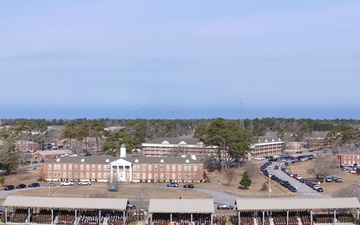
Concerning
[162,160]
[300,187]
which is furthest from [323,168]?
[162,160]

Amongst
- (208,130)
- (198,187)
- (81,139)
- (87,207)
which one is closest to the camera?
(87,207)

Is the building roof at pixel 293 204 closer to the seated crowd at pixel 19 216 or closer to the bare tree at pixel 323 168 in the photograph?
the seated crowd at pixel 19 216

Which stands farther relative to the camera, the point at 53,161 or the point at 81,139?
the point at 81,139

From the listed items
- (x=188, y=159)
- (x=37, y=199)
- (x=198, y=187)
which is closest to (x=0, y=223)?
(x=37, y=199)

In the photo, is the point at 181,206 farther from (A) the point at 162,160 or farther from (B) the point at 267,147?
(B) the point at 267,147

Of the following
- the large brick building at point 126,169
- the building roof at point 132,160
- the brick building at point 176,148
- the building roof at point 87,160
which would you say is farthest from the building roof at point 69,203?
the brick building at point 176,148

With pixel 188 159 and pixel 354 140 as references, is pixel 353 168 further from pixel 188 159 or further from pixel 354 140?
pixel 188 159
